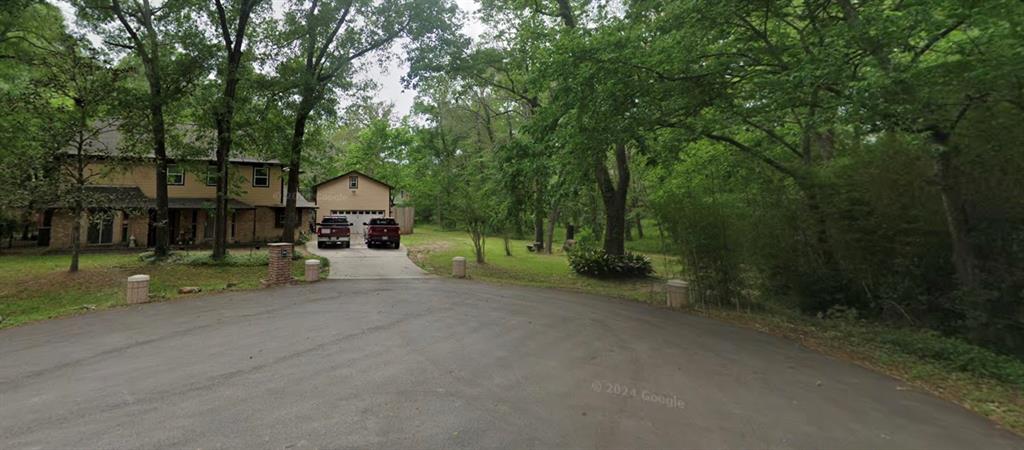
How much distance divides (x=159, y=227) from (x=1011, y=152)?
69.8 feet

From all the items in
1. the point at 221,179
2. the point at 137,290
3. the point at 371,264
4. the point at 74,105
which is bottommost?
the point at 137,290

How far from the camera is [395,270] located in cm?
1431

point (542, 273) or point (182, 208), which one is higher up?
point (182, 208)

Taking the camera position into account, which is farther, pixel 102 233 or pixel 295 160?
pixel 102 233

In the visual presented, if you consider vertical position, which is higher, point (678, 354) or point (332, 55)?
point (332, 55)

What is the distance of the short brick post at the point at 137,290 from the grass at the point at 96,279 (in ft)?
0.95

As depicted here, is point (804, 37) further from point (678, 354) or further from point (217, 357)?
point (217, 357)

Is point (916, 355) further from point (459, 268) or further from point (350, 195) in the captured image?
point (350, 195)

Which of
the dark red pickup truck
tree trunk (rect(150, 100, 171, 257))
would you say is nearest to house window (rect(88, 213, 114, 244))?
tree trunk (rect(150, 100, 171, 257))

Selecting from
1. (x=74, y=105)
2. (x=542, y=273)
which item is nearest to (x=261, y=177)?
(x=74, y=105)

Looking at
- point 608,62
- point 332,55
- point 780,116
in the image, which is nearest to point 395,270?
point 332,55

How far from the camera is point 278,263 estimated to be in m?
11.6

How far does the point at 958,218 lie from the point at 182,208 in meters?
25.7

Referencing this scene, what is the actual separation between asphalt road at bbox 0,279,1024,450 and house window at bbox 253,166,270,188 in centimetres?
1620
